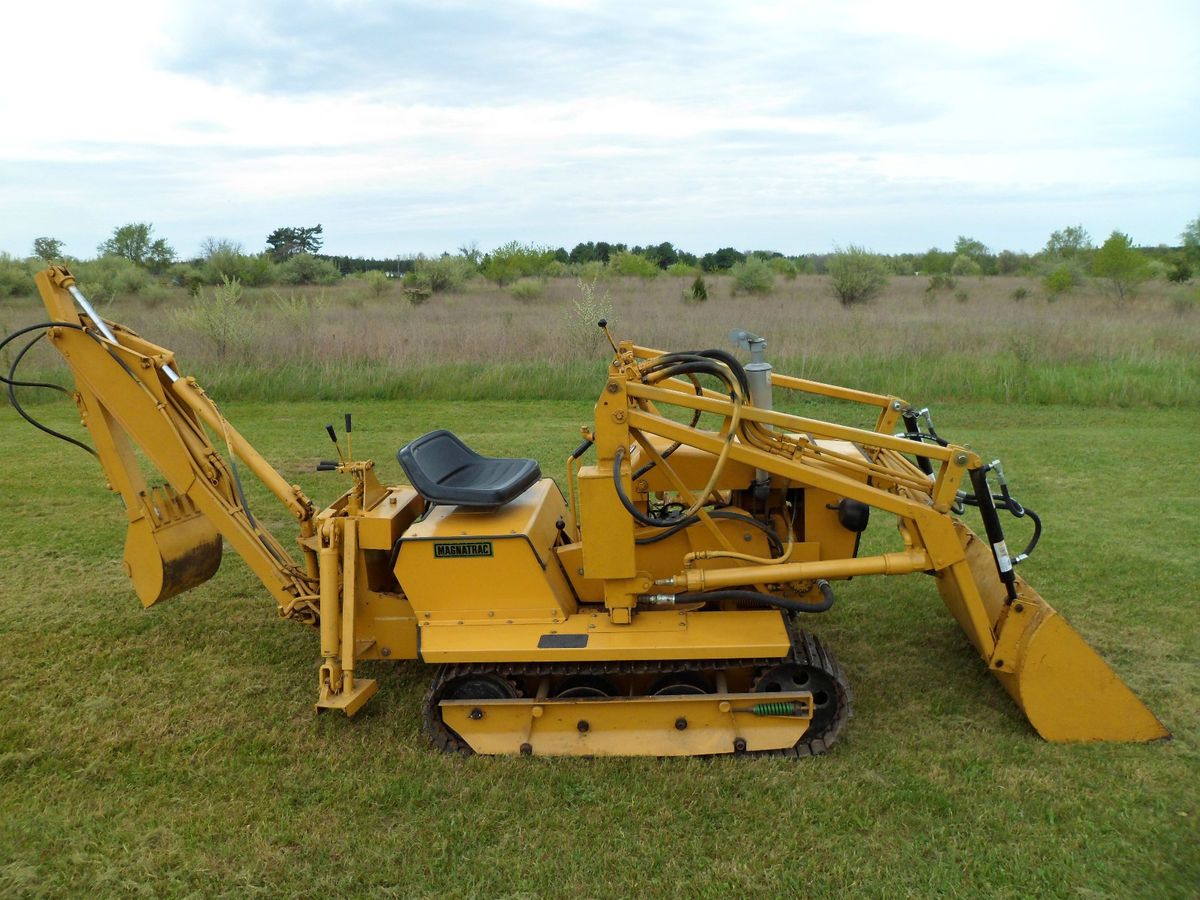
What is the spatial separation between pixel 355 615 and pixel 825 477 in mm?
2525

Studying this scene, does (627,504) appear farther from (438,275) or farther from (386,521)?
(438,275)

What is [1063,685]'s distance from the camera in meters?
4.45

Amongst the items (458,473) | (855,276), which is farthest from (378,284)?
(458,473)

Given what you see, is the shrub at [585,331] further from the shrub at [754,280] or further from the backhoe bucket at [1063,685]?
the shrub at [754,280]

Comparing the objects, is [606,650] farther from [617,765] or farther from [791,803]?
[791,803]

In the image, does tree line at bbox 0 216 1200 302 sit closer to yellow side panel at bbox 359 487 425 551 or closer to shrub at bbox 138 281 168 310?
shrub at bbox 138 281 168 310

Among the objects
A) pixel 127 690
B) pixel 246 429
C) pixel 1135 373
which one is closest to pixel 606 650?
pixel 127 690

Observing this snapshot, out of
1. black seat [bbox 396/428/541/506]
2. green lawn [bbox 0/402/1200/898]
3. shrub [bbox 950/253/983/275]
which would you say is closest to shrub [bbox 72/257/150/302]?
green lawn [bbox 0/402/1200/898]

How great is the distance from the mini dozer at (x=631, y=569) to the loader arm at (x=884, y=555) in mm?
11

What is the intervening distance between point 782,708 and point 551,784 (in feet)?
3.81

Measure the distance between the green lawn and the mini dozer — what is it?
0.22 m

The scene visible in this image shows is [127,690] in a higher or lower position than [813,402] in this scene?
lower

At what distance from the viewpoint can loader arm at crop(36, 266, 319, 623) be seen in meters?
4.97

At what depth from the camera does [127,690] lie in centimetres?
534
